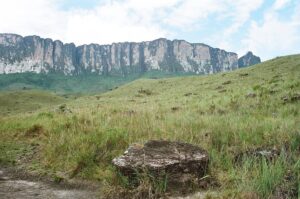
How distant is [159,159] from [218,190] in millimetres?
1268

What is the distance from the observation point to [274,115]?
46.4ft

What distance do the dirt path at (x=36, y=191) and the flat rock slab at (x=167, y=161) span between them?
0.92 metres

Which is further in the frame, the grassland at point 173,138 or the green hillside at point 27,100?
the green hillside at point 27,100

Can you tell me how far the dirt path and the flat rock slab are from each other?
92 centimetres

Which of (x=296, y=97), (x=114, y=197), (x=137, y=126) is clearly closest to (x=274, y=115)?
(x=296, y=97)

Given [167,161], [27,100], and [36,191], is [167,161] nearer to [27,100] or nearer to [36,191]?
[36,191]

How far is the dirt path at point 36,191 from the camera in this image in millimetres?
7227

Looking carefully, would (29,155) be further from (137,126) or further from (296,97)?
(296,97)

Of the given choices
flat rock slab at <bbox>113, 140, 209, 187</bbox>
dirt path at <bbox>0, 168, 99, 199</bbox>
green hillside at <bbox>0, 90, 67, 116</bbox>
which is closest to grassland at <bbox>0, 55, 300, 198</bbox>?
flat rock slab at <bbox>113, 140, 209, 187</bbox>

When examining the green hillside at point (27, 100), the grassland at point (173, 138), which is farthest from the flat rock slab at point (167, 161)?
the green hillside at point (27, 100)

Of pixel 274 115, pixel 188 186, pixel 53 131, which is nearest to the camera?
pixel 188 186

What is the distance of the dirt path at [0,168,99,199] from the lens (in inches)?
285

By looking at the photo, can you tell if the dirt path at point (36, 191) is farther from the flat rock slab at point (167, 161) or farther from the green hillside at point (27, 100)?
the green hillside at point (27, 100)

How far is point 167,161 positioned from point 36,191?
2.78 meters
